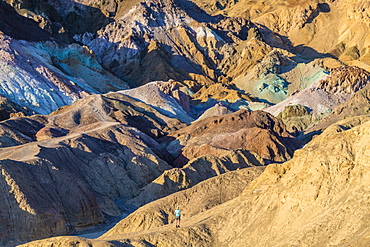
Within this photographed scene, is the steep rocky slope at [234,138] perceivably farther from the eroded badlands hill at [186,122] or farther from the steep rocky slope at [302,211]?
the steep rocky slope at [302,211]

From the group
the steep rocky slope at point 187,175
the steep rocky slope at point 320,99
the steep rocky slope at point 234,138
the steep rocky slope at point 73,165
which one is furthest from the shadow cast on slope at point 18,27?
the steep rocky slope at point 187,175

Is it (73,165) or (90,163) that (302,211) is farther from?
(90,163)

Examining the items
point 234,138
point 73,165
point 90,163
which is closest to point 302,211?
point 73,165

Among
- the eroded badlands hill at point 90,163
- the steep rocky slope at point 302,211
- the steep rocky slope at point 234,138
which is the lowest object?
the steep rocky slope at point 234,138

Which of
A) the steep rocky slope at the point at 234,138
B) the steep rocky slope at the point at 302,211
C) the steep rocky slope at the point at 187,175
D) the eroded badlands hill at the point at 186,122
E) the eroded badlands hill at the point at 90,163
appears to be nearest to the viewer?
the steep rocky slope at the point at 302,211

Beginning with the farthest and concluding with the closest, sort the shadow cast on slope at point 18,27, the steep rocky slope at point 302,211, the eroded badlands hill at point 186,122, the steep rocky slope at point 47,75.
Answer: the shadow cast on slope at point 18,27, the steep rocky slope at point 47,75, the eroded badlands hill at point 186,122, the steep rocky slope at point 302,211

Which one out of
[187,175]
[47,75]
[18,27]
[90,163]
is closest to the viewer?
[187,175]

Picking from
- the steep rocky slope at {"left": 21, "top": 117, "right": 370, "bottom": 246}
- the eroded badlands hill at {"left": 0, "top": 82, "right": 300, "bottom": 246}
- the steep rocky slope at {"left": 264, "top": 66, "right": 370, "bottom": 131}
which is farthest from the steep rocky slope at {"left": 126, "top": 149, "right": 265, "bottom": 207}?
the steep rocky slope at {"left": 264, "top": 66, "right": 370, "bottom": 131}

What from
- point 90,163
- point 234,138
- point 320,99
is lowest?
point 320,99

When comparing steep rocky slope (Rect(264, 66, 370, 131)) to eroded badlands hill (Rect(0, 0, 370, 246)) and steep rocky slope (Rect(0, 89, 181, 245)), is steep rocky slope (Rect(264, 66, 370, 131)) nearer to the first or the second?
eroded badlands hill (Rect(0, 0, 370, 246))

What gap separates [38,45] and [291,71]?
3853 centimetres

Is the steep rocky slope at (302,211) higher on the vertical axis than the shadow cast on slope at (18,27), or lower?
higher

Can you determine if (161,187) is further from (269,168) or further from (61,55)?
(61,55)

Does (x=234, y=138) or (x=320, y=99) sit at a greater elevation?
(x=234, y=138)
